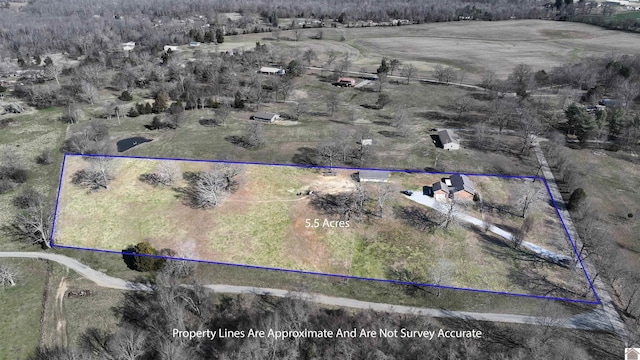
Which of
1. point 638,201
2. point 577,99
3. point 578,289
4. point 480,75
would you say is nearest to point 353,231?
point 578,289

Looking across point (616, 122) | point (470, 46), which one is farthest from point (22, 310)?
point (470, 46)

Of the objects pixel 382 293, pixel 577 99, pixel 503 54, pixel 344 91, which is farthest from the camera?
pixel 503 54

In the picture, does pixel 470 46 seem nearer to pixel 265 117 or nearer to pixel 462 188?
pixel 265 117

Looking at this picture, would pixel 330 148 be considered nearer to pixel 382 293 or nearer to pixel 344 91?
pixel 382 293

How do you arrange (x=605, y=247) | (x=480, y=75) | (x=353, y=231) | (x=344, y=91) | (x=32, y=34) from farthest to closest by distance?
(x=32, y=34)
(x=480, y=75)
(x=344, y=91)
(x=353, y=231)
(x=605, y=247)

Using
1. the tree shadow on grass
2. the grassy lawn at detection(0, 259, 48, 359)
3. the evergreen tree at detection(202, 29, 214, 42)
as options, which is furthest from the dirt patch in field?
the evergreen tree at detection(202, 29, 214, 42)

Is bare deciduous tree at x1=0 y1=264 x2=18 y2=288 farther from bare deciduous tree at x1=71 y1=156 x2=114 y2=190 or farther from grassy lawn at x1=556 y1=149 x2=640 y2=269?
grassy lawn at x1=556 y1=149 x2=640 y2=269

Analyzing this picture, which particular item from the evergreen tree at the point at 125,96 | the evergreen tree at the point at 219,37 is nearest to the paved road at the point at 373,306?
the evergreen tree at the point at 125,96
